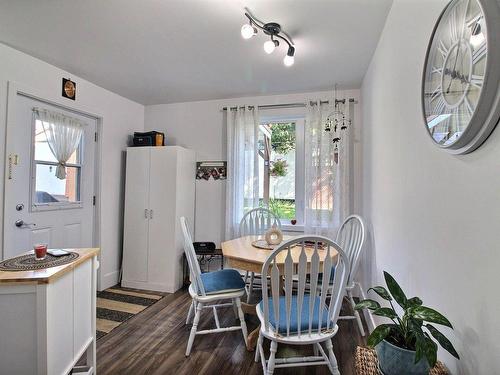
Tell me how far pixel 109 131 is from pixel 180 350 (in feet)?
8.62

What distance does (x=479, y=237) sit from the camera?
0.80 meters

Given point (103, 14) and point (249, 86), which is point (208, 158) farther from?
point (103, 14)

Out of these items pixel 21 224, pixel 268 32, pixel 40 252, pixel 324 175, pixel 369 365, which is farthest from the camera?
pixel 324 175

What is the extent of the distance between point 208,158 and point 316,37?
2.07 metres

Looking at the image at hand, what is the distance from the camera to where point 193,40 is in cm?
217

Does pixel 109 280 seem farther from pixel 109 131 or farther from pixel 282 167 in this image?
pixel 282 167

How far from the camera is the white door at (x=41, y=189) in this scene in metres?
2.35

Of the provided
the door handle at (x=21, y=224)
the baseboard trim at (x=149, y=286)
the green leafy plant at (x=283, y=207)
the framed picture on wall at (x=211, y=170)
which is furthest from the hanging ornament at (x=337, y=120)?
the door handle at (x=21, y=224)

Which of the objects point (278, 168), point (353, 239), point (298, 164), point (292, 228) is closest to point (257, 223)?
point (292, 228)

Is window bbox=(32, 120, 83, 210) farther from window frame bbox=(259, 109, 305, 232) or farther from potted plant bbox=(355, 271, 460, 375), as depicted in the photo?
potted plant bbox=(355, 271, 460, 375)

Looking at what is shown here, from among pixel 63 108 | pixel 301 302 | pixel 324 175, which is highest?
pixel 63 108

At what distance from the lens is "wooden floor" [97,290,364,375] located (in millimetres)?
1860

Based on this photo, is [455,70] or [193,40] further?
[193,40]

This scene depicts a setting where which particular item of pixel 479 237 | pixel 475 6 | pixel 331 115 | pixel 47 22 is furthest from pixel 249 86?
pixel 479 237
